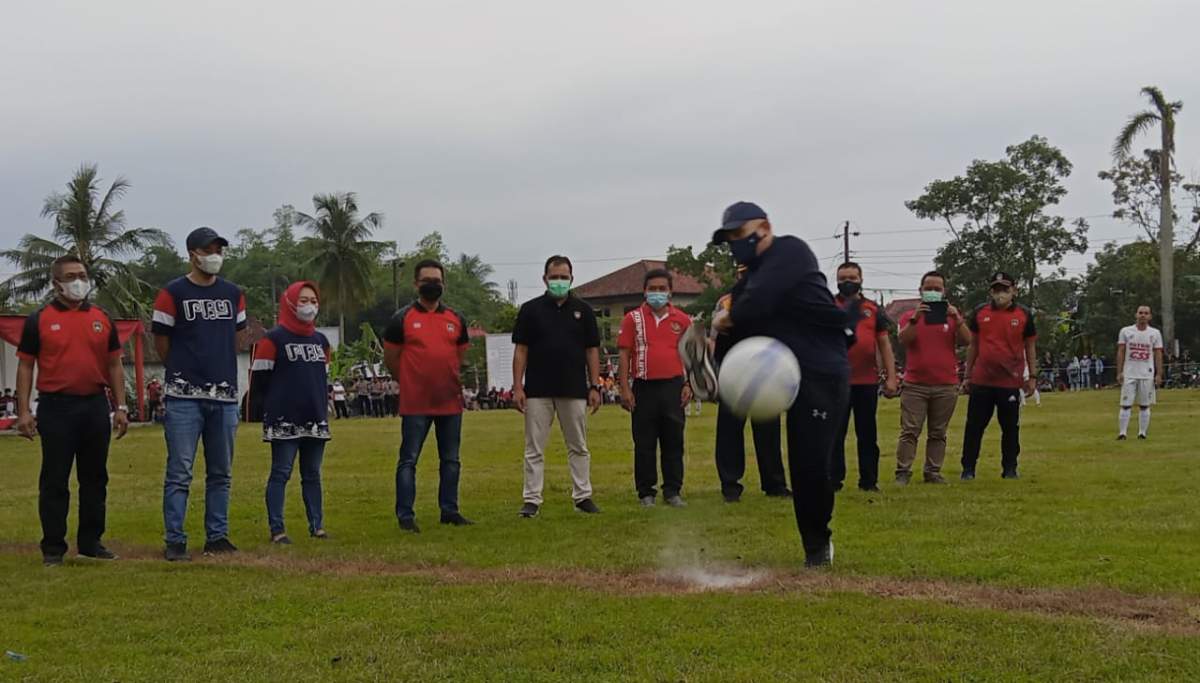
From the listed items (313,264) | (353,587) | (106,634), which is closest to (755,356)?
(353,587)

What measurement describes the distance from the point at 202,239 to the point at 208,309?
1.82ft

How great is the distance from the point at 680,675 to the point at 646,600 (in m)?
1.53

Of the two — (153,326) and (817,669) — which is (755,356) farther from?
(153,326)

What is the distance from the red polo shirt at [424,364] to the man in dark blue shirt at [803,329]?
382 cm

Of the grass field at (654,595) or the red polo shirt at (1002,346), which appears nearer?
the grass field at (654,595)

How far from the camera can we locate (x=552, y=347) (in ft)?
36.1

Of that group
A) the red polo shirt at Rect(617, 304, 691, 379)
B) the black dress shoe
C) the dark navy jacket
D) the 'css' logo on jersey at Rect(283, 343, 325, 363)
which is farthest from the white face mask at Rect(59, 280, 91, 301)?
the dark navy jacket

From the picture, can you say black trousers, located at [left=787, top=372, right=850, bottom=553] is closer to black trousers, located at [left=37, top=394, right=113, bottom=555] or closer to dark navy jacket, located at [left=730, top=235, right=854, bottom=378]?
dark navy jacket, located at [left=730, top=235, right=854, bottom=378]

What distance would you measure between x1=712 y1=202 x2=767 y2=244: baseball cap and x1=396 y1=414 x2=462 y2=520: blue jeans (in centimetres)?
402

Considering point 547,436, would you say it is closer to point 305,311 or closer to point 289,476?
point 289,476

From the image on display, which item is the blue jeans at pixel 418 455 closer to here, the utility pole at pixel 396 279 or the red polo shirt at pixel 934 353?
the red polo shirt at pixel 934 353

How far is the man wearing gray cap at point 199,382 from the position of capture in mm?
9109

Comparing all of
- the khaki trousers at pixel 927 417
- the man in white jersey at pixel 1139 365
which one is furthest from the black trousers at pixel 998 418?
the man in white jersey at pixel 1139 365

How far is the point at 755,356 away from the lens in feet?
22.2
